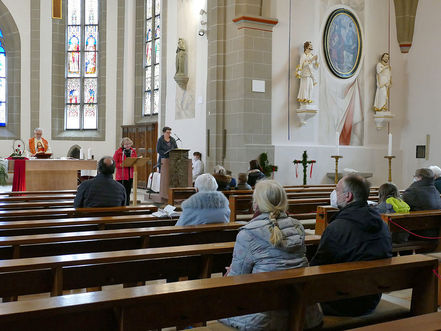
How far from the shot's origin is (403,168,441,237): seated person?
6027 mm

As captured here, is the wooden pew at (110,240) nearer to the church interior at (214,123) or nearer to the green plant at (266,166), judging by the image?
the church interior at (214,123)

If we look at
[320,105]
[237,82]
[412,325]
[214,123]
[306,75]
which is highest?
[306,75]

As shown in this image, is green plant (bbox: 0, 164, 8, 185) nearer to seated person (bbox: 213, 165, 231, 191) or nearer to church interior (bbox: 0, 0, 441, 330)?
church interior (bbox: 0, 0, 441, 330)

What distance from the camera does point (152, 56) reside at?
55.7 ft

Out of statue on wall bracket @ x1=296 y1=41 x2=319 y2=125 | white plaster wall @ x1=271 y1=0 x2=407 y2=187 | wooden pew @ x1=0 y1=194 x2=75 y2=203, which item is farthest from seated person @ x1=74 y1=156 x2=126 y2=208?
statue on wall bracket @ x1=296 y1=41 x2=319 y2=125

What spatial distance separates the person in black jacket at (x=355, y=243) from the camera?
3049 millimetres

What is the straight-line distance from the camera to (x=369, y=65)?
14.0 metres

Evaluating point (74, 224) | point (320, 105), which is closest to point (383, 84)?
point (320, 105)

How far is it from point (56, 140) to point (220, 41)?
8191 millimetres

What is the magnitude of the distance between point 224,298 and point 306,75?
411 inches

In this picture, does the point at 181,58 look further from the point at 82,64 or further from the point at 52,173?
the point at 82,64

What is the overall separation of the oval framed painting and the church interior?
0.14 feet

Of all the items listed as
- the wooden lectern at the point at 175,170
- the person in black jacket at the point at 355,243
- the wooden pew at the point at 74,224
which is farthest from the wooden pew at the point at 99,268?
the wooden lectern at the point at 175,170

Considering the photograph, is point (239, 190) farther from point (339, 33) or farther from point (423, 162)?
point (423, 162)
